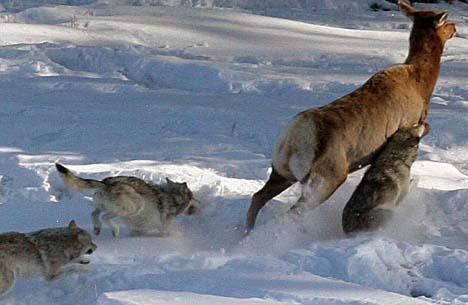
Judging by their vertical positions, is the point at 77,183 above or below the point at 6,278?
above

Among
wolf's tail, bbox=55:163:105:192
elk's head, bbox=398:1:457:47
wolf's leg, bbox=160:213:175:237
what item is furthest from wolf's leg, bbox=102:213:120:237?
elk's head, bbox=398:1:457:47

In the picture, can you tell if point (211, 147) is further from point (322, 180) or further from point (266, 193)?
point (322, 180)

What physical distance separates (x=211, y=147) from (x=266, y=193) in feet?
6.39

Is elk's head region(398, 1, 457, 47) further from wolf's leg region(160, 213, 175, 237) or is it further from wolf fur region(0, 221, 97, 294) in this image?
wolf fur region(0, 221, 97, 294)

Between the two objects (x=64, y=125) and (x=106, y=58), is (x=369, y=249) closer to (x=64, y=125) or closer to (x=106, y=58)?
(x=64, y=125)

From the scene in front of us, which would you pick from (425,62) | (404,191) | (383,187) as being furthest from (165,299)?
(425,62)

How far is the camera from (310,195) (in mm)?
7328

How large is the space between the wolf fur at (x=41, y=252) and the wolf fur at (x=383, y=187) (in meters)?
2.09

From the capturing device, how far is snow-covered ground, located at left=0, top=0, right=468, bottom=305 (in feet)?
19.6

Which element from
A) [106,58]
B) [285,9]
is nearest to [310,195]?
[106,58]

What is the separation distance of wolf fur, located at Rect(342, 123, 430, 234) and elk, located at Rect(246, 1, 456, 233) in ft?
0.47

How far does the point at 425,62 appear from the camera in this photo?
8414mm

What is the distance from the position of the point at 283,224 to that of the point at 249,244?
375 millimetres

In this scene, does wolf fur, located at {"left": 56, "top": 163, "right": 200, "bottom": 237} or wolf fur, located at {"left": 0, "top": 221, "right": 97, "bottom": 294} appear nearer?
wolf fur, located at {"left": 0, "top": 221, "right": 97, "bottom": 294}
